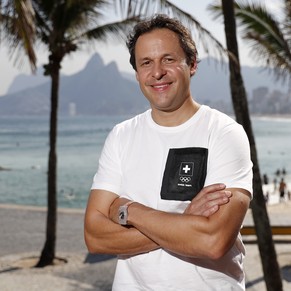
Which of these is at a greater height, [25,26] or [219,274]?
[25,26]

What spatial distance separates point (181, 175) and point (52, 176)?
11.9 m

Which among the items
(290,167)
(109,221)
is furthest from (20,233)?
(290,167)

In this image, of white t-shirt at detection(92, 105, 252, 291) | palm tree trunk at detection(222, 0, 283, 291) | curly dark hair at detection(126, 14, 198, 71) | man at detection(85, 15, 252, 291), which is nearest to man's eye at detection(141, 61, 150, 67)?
man at detection(85, 15, 252, 291)

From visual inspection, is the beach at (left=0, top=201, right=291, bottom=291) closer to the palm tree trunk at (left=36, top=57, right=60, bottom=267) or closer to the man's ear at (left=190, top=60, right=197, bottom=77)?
the palm tree trunk at (left=36, top=57, right=60, bottom=267)

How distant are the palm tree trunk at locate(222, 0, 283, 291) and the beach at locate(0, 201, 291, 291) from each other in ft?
12.7

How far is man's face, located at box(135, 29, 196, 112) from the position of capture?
223 centimetres

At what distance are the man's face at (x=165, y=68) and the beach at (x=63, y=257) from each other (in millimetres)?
9476

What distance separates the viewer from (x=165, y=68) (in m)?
2.24

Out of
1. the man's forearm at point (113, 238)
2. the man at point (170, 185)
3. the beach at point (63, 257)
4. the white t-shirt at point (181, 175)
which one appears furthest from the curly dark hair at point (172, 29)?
the beach at point (63, 257)

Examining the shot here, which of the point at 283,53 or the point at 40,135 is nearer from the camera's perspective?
the point at 283,53

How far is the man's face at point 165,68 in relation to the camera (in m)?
2.23

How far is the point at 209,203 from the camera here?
2.03m

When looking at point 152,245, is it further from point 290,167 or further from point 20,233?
point 290,167

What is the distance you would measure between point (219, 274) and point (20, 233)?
17436 mm
